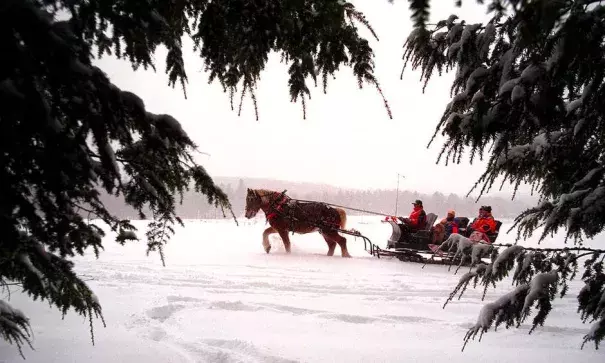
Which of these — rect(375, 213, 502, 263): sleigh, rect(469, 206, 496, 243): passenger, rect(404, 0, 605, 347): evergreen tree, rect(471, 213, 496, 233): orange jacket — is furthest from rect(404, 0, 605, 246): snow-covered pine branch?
rect(375, 213, 502, 263): sleigh

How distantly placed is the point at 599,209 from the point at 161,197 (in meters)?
2.79

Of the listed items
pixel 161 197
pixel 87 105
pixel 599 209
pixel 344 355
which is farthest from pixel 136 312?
pixel 599 209

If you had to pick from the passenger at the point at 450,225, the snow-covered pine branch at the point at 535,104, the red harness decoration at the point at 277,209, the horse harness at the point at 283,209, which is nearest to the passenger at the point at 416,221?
the passenger at the point at 450,225

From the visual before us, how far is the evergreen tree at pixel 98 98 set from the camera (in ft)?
3.88

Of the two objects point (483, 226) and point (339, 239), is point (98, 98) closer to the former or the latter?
point (483, 226)

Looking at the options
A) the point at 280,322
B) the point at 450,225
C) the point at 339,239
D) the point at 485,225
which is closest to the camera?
the point at 280,322

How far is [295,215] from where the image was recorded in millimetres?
10648

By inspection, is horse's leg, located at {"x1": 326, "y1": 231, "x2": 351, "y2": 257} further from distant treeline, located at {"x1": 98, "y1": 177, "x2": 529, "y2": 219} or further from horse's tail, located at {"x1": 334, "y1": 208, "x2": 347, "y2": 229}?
distant treeline, located at {"x1": 98, "y1": 177, "x2": 529, "y2": 219}

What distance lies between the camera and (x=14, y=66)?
44.4 inches

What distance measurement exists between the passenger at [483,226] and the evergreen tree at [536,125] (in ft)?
19.9

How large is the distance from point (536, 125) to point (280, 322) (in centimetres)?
384

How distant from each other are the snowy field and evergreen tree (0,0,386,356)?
1.61 meters

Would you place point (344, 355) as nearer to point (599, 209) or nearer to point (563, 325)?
point (599, 209)

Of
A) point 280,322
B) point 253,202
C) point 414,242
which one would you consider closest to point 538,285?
point 280,322
